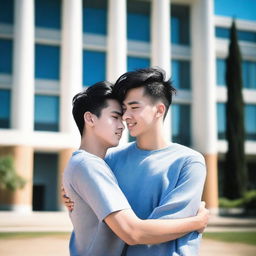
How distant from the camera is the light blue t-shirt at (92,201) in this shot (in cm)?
266

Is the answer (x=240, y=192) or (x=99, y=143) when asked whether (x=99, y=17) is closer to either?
(x=240, y=192)

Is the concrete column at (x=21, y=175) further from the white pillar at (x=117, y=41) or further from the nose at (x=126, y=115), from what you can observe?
the nose at (x=126, y=115)

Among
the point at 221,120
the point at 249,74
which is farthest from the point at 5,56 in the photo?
the point at 249,74

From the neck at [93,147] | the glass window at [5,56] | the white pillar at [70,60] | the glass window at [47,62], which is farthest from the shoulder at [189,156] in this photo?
the glass window at [47,62]

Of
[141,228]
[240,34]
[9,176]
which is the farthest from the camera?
[240,34]

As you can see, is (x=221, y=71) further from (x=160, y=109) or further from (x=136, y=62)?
(x=160, y=109)

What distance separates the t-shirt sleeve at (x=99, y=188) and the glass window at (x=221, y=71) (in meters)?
36.0

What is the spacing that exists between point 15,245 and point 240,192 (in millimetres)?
23567

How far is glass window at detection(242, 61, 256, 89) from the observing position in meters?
38.8

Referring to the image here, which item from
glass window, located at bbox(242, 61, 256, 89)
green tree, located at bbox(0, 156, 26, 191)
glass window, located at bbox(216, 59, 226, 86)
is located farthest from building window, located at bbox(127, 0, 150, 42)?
green tree, located at bbox(0, 156, 26, 191)

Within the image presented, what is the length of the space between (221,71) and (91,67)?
414 inches

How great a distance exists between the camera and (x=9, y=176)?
95.1ft

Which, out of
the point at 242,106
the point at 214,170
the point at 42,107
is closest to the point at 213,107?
the point at 242,106

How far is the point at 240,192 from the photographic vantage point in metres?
34.1
